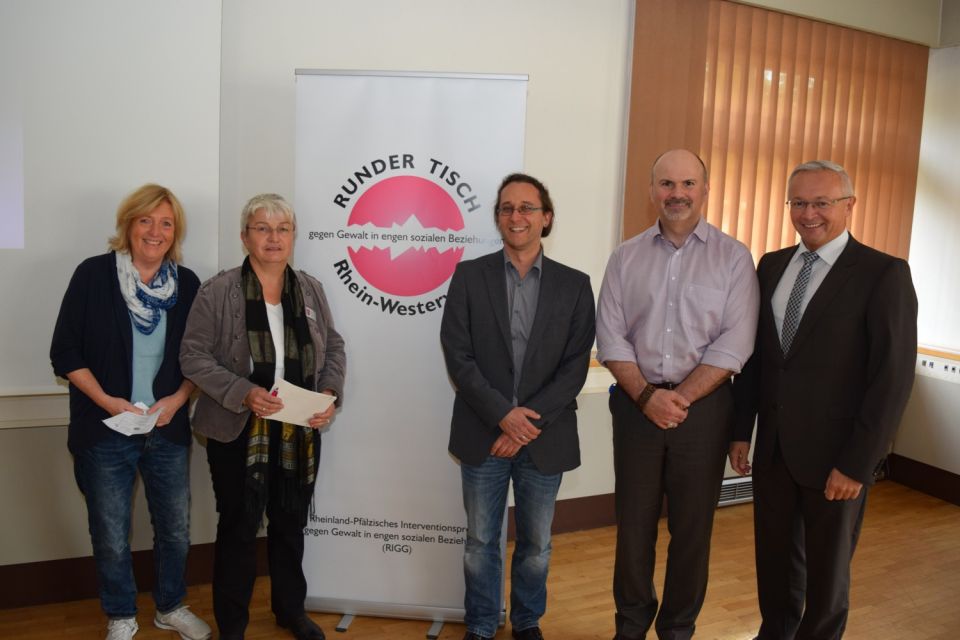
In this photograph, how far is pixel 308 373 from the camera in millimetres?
2588

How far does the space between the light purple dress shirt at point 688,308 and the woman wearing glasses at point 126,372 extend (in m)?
1.57

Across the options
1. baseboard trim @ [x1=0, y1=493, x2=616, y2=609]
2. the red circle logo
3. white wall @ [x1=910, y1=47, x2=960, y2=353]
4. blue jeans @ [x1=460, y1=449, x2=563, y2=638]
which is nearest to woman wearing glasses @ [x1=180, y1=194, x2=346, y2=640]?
the red circle logo

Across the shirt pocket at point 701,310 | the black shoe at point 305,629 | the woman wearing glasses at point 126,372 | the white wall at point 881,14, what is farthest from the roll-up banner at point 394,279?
the white wall at point 881,14

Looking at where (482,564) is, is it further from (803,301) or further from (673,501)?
(803,301)

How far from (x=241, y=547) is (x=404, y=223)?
133cm

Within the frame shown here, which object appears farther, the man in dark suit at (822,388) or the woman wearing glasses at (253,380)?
the woman wearing glasses at (253,380)

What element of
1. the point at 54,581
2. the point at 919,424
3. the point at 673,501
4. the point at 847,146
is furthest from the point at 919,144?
the point at 54,581

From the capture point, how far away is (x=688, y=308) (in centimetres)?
250

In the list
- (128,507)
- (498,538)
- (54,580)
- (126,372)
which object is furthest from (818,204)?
(54,580)

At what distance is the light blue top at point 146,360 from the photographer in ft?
8.42

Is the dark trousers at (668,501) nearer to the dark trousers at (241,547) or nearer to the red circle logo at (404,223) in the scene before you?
the red circle logo at (404,223)

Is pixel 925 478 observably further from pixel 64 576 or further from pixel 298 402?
pixel 64 576

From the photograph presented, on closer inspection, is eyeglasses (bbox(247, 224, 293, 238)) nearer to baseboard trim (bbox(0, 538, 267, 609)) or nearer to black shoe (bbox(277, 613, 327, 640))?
black shoe (bbox(277, 613, 327, 640))

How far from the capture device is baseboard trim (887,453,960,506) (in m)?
4.76
